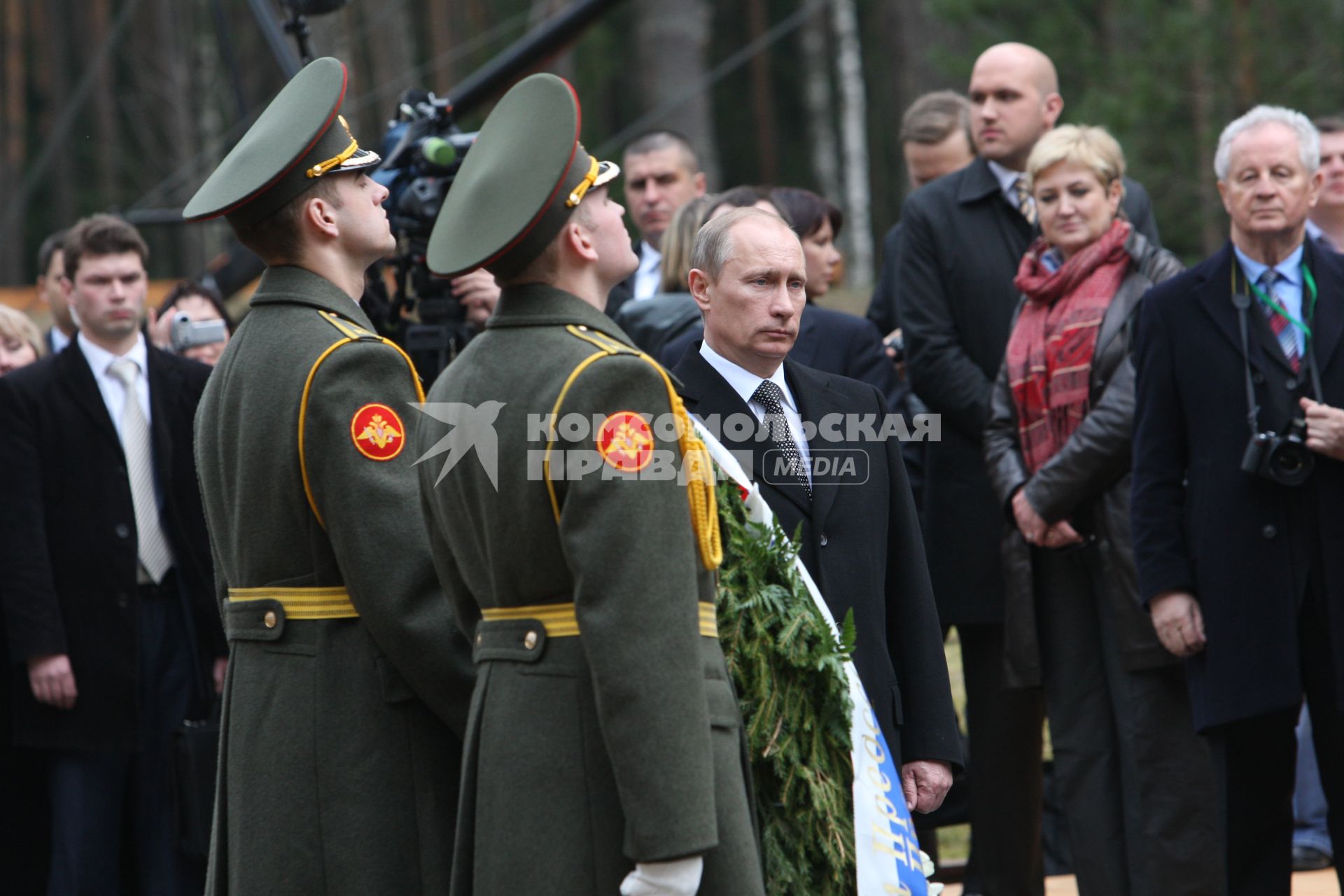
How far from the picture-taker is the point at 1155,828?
4.87 meters

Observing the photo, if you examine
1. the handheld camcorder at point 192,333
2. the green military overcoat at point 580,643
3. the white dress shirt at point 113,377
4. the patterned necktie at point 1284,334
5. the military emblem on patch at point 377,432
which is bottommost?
the green military overcoat at point 580,643

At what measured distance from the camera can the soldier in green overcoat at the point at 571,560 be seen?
275cm

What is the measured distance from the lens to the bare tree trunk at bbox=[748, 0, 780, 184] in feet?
73.3

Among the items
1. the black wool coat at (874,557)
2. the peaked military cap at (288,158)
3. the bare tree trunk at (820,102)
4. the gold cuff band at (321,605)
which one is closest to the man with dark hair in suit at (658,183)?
the black wool coat at (874,557)

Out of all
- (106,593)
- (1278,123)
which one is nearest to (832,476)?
(1278,123)

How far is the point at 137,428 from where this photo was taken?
5586mm

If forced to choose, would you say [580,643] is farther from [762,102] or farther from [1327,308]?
[762,102]

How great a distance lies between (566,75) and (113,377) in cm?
1467

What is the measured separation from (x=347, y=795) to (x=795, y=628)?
0.90 metres

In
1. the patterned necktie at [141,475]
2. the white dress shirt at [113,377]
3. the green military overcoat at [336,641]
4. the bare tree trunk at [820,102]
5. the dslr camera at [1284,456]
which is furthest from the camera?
the bare tree trunk at [820,102]

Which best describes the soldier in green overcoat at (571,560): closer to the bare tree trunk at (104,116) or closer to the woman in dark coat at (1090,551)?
the woman in dark coat at (1090,551)

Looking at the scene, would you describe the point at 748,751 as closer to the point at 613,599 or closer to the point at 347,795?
the point at 613,599

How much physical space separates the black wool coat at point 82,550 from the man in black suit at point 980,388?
7.31 feet

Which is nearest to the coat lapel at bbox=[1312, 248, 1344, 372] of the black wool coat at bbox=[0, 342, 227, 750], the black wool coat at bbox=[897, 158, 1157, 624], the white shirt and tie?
the black wool coat at bbox=[897, 158, 1157, 624]
